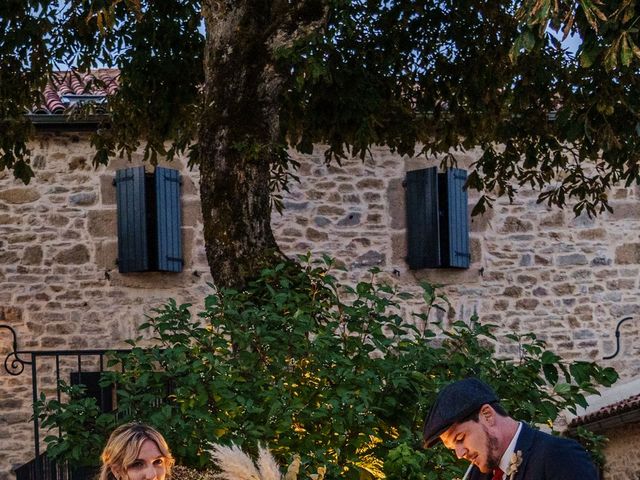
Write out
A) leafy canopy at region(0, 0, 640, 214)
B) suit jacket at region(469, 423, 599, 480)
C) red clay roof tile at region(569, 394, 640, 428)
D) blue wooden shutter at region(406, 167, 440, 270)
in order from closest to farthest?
1. suit jacket at region(469, 423, 599, 480)
2. leafy canopy at region(0, 0, 640, 214)
3. red clay roof tile at region(569, 394, 640, 428)
4. blue wooden shutter at region(406, 167, 440, 270)

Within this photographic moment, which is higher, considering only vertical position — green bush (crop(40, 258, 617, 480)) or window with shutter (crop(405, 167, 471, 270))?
window with shutter (crop(405, 167, 471, 270))

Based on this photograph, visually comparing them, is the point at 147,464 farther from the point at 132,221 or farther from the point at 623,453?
the point at 132,221

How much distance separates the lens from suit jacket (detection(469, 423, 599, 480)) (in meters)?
3.65

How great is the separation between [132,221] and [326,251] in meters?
2.45

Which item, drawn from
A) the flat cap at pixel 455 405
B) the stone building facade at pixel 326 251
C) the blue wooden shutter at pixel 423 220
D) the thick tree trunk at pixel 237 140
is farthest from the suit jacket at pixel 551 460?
the blue wooden shutter at pixel 423 220

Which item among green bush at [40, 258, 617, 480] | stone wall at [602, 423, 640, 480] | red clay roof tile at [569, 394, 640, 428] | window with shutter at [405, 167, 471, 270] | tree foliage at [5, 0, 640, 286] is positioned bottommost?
stone wall at [602, 423, 640, 480]

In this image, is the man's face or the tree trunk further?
the tree trunk

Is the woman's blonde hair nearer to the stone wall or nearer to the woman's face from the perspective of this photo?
the woman's face

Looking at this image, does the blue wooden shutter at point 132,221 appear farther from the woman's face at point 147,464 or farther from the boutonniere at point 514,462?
the boutonniere at point 514,462

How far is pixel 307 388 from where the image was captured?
22.8 feet

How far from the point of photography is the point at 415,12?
1087 centimetres

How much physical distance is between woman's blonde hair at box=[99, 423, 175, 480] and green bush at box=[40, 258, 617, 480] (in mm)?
1850

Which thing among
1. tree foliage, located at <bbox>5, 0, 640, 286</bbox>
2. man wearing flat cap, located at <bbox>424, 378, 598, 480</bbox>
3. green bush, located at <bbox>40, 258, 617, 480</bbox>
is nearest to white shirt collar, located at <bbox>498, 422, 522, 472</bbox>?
man wearing flat cap, located at <bbox>424, 378, 598, 480</bbox>

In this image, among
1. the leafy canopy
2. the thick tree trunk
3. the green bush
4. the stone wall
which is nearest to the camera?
the green bush
